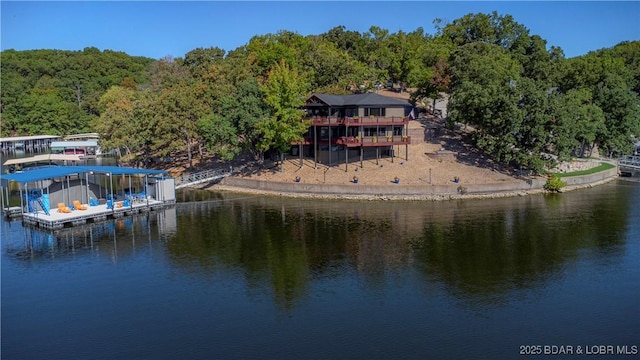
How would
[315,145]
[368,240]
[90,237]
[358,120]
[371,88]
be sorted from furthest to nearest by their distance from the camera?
[371,88]
[315,145]
[358,120]
[90,237]
[368,240]

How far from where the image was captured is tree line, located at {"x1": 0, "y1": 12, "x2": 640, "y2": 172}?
69.2 metres

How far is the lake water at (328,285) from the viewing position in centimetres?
2833

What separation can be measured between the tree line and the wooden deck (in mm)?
16115

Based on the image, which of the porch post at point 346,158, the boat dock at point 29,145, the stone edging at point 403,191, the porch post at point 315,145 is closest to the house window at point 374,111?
the porch post at point 346,158

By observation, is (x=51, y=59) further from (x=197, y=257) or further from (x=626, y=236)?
(x=626, y=236)

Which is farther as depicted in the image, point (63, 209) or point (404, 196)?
point (404, 196)

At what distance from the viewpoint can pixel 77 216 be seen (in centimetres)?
5178

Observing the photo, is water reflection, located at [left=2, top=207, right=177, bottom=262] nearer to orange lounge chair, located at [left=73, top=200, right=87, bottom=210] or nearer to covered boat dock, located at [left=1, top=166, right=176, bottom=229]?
covered boat dock, located at [left=1, top=166, right=176, bottom=229]

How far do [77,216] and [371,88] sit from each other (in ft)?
189

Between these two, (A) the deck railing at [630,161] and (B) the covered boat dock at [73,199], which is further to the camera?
(A) the deck railing at [630,161]

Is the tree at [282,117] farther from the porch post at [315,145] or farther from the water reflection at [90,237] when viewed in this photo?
the water reflection at [90,237]

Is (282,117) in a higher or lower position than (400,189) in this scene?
higher

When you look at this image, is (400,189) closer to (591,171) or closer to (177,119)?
(591,171)

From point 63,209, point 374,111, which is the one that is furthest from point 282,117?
point 63,209
